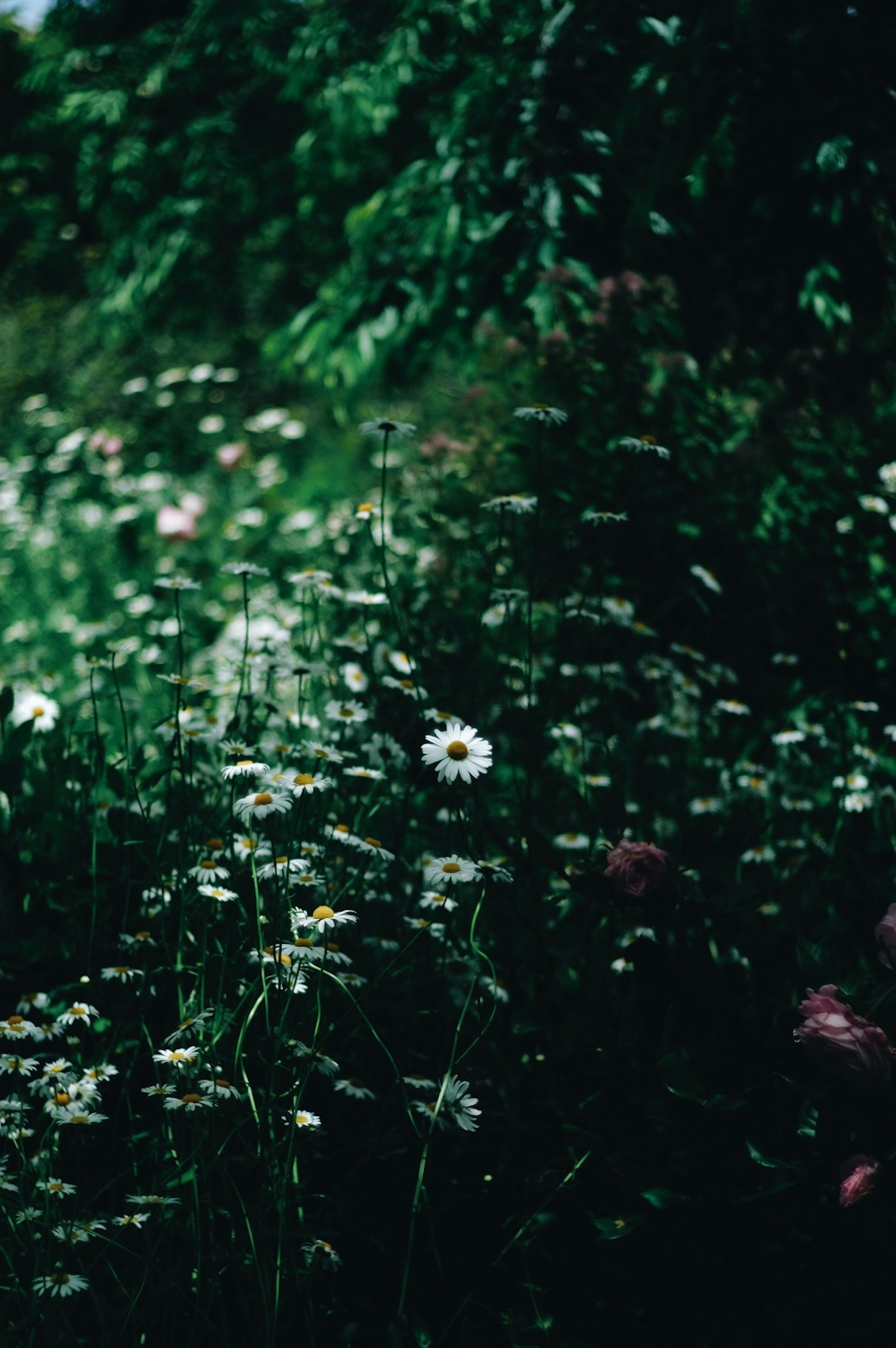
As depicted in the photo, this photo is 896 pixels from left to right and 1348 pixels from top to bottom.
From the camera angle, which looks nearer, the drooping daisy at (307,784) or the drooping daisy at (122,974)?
the drooping daisy at (307,784)

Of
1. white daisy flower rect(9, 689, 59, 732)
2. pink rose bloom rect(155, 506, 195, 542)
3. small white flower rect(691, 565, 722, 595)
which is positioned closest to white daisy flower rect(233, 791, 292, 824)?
white daisy flower rect(9, 689, 59, 732)

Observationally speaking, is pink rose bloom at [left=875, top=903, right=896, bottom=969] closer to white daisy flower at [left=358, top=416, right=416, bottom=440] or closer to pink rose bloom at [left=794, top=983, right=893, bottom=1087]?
pink rose bloom at [left=794, top=983, right=893, bottom=1087]

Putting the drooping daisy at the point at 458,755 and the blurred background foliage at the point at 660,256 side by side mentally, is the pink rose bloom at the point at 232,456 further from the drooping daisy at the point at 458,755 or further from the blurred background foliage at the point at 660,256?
the drooping daisy at the point at 458,755

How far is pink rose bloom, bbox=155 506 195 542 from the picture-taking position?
16.4 ft

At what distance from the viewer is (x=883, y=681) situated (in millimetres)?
3234

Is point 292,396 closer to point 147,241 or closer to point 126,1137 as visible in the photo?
point 147,241

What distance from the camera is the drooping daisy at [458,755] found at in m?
1.48

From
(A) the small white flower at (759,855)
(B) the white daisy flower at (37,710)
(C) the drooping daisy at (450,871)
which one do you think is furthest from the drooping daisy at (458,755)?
(B) the white daisy flower at (37,710)

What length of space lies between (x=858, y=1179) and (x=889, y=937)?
0.28m

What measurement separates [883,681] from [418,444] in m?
1.73

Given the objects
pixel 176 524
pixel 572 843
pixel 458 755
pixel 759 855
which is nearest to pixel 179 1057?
pixel 458 755

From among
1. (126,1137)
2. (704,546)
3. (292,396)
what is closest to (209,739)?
(126,1137)

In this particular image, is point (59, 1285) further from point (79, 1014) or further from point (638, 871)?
point (638, 871)

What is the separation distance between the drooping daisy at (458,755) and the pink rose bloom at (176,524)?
12.2 feet
